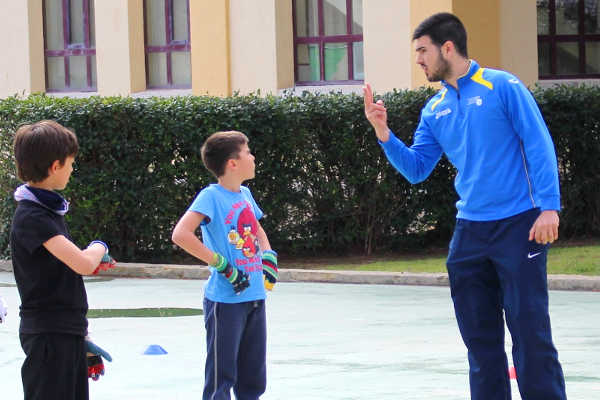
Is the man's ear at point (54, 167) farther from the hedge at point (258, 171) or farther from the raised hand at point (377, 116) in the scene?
the hedge at point (258, 171)

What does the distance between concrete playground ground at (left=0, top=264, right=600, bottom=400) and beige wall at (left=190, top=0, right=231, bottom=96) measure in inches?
349

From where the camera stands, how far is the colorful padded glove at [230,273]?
19.1 feet

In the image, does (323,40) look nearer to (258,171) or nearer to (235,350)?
(258,171)

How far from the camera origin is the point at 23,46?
25.7 metres

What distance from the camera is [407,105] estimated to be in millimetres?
16406

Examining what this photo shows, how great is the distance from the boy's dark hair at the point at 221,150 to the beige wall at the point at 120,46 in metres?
18.2

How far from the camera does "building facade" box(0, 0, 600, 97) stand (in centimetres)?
2069

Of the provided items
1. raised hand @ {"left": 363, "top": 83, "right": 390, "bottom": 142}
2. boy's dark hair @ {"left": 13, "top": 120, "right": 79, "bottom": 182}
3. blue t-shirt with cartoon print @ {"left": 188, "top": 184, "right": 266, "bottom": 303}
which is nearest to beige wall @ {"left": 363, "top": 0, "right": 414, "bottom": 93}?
raised hand @ {"left": 363, "top": 83, "right": 390, "bottom": 142}

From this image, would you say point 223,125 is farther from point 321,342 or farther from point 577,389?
point 577,389

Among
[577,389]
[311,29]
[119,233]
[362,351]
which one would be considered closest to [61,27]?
[311,29]

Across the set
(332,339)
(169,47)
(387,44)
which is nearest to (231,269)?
(332,339)

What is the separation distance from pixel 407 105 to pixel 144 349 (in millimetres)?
7962

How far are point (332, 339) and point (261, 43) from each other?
13.4 metres

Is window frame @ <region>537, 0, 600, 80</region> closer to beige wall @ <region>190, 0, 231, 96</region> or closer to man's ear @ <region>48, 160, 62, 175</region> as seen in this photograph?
beige wall @ <region>190, 0, 231, 96</region>
